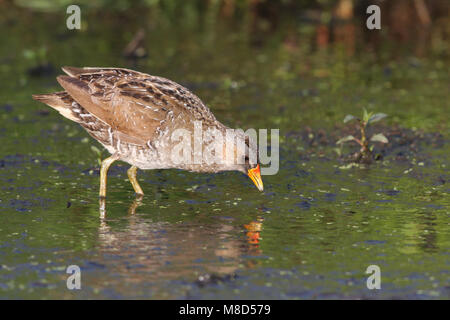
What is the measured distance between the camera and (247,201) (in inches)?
354

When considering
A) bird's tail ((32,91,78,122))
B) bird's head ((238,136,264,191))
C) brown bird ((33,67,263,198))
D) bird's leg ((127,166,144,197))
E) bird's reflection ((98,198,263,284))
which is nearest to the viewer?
bird's reflection ((98,198,263,284))

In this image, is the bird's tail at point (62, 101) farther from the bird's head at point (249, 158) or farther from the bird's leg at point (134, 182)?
the bird's head at point (249, 158)

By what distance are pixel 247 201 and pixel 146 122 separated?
1.41 m

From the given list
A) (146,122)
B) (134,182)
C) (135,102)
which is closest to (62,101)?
(135,102)

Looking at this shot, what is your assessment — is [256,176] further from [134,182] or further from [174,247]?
[174,247]

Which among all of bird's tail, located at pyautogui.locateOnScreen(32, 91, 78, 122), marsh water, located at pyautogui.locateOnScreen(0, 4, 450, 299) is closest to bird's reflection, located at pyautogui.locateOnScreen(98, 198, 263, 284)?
marsh water, located at pyautogui.locateOnScreen(0, 4, 450, 299)

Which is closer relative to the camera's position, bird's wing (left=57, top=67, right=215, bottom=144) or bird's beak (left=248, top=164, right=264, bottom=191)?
bird's beak (left=248, top=164, right=264, bottom=191)

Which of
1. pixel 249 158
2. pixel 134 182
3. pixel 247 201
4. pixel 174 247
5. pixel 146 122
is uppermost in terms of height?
pixel 146 122

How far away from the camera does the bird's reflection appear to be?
6980mm

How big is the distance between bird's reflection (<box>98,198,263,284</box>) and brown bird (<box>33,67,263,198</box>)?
0.71 m

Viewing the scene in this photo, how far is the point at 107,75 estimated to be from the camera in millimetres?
9539

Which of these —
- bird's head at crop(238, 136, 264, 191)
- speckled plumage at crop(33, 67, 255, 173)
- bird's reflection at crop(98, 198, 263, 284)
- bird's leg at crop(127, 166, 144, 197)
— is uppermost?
speckled plumage at crop(33, 67, 255, 173)

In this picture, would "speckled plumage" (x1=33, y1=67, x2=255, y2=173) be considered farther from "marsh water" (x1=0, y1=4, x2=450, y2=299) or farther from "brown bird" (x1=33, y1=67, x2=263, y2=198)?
"marsh water" (x1=0, y1=4, x2=450, y2=299)

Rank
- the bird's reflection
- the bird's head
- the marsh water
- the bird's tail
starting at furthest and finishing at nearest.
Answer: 1. the bird's tail
2. the bird's head
3. the bird's reflection
4. the marsh water
